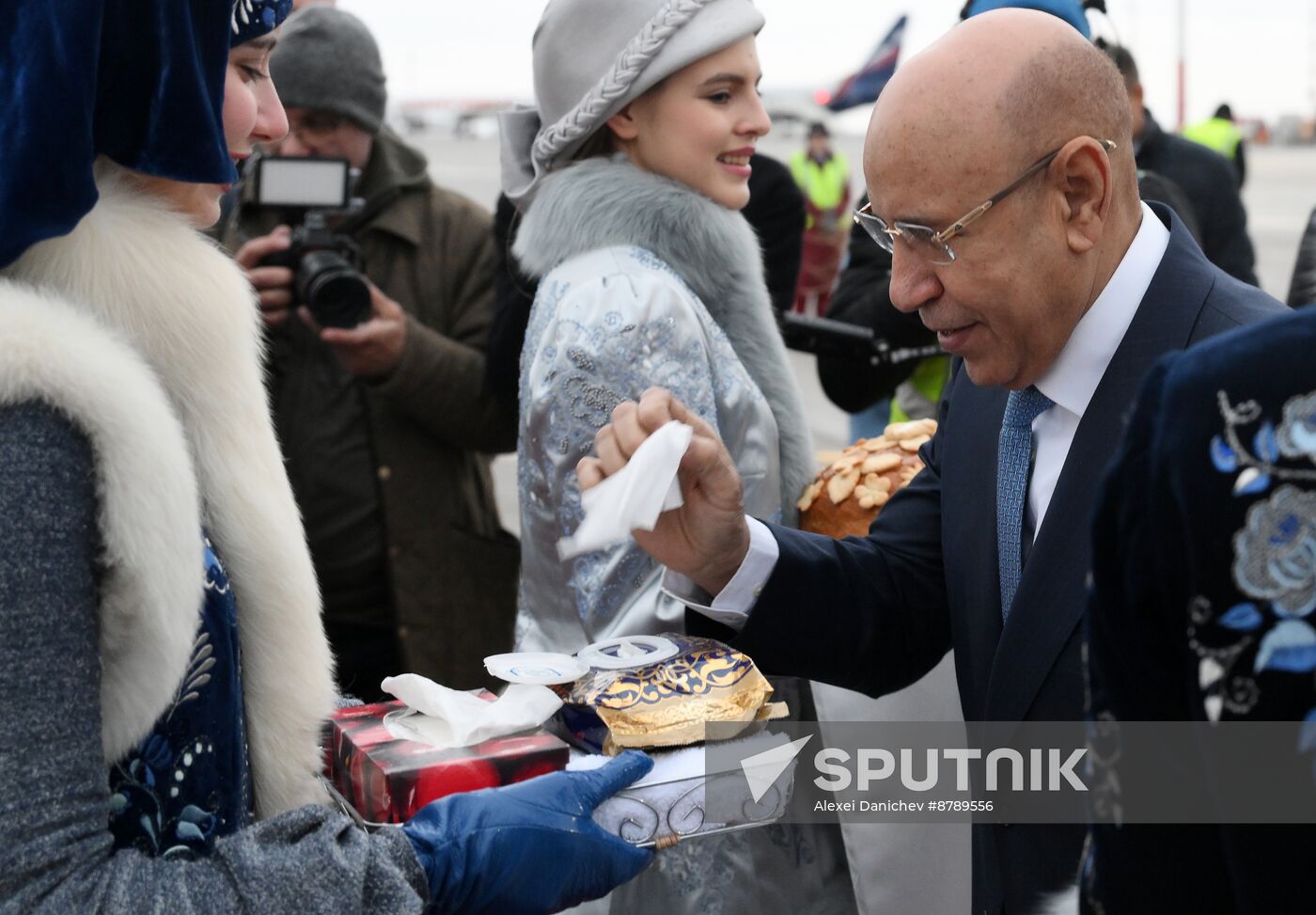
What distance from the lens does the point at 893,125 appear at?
1.54 meters

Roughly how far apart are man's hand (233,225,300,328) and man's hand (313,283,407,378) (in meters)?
0.05

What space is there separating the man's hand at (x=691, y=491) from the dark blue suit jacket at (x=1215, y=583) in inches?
33.3

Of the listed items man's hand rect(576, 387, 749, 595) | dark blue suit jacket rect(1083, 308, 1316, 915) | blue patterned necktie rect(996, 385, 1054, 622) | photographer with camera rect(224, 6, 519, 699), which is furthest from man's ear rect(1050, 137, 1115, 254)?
photographer with camera rect(224, 6, 519, 699)

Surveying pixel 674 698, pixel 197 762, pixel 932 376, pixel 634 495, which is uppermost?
pixel 634 495

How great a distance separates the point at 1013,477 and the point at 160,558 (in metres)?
1.02

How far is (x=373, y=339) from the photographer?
2818 mm

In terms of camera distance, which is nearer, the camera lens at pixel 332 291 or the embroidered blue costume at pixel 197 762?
the embroidered blue costume at pixel 197 762

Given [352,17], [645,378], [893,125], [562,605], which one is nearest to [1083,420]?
[893,125]

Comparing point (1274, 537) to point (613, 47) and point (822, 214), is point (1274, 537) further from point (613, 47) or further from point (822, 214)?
point (822, 214)

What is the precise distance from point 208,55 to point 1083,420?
40.0 inches

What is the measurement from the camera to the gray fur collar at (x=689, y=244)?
86.2 inches

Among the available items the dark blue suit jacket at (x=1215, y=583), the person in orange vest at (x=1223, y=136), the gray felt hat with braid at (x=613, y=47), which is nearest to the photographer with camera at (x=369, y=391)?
the gray felt hat with braid at (x=613, y=47)
